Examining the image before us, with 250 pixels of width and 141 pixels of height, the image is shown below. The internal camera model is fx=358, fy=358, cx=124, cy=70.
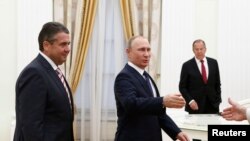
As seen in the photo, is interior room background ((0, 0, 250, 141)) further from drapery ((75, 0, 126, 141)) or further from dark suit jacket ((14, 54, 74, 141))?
dark suit jacket ((14, 54, 74, 141))

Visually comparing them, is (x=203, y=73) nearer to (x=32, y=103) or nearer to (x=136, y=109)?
(x=136, y=109)

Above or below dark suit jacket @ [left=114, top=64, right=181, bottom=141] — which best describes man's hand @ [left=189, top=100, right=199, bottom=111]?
below

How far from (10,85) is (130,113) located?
11.9ft

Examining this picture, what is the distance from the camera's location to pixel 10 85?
18.3 ft

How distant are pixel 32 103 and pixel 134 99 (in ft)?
2.18

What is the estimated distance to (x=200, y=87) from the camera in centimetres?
470

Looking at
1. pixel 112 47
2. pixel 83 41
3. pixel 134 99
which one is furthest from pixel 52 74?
pixel 112 47

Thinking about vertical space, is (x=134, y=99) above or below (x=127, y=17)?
below

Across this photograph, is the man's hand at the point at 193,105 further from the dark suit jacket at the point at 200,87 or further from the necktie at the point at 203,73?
the necktie at the point at 203,73

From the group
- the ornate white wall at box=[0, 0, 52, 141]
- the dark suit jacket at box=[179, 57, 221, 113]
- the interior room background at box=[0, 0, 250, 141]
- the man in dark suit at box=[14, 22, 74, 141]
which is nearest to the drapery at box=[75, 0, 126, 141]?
the interior room background at box=[0, 0, 250, 141]

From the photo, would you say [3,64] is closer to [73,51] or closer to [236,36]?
[73,51]

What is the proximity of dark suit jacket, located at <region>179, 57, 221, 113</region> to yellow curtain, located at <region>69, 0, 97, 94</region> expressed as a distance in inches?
67.3

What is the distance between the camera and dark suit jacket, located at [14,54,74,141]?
217 cm

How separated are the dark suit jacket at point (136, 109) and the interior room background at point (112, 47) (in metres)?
3.15
